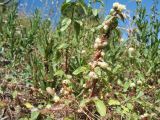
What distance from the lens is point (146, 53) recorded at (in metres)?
4.61

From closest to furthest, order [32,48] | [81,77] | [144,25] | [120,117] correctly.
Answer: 1. [120,117]
2. [81,77]
3. [32,48]
4. [144,25]

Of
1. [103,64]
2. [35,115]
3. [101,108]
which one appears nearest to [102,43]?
[103,64]

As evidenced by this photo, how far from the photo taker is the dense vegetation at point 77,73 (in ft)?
8.54

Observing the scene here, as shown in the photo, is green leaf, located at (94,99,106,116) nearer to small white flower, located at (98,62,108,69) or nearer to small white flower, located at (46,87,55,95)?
small white flower, located at (98,62,108,69)

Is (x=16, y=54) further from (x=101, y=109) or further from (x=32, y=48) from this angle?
(x=101, y=109)

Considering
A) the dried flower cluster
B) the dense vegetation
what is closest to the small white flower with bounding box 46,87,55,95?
the dense vegetation

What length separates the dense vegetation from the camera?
2604mm

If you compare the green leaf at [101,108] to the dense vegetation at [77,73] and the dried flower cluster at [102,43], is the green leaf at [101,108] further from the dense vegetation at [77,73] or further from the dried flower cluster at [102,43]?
the dried flower cluster at [102,43]

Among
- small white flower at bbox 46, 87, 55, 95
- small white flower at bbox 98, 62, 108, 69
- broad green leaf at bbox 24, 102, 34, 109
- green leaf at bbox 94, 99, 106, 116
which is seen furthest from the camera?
small white flower at bbox 46, 87, 55, 95

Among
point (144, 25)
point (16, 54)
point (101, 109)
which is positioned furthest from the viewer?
point (144, 25)

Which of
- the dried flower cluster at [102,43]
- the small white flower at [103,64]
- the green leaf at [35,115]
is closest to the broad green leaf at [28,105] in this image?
the green leaf at [35,115]

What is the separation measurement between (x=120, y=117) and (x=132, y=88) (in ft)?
1.79

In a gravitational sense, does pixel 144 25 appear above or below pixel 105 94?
above

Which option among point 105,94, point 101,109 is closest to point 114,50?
point 105,94
